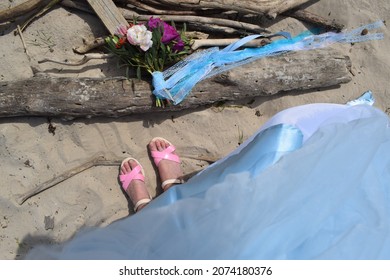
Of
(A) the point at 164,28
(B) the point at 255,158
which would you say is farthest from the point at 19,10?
(B) the point at 255,158

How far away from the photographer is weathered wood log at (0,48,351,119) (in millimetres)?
2229

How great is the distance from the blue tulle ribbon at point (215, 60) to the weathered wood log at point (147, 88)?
0.18ft

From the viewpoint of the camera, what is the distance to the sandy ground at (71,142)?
2404 millimetres

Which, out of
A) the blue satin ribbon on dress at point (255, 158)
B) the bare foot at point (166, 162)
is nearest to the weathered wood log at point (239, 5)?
the bare foot at point (166, 162)

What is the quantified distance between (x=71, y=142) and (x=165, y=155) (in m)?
0.61

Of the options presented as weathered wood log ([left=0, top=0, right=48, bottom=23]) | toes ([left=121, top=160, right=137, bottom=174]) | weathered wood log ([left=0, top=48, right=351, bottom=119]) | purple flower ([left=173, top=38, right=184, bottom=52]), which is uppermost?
weathered wood log ([left=0, top=0, right=48, bottom=23])

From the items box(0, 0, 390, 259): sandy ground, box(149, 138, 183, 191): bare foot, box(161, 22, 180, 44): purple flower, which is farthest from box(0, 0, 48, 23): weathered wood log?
box(149, 138, 183, 191): bare foot

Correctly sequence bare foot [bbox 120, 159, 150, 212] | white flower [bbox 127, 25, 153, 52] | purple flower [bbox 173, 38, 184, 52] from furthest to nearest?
bare foot [bbox 120, 159, 150, 212], purple flower [bbox 173, 38, 184, 52], white flower [bbox 127, 25, 153, 52]

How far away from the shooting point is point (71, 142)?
2461 mm

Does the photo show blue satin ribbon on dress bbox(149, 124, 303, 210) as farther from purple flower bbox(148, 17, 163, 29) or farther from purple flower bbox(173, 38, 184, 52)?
purple flower bbox(148, 17, 163, 29)

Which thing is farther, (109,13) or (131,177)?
(131,177)

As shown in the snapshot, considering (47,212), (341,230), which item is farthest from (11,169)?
(341,230)

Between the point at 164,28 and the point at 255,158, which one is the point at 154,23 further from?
the point at 255,158

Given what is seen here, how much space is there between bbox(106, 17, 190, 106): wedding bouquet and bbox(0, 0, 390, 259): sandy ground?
226 mm
